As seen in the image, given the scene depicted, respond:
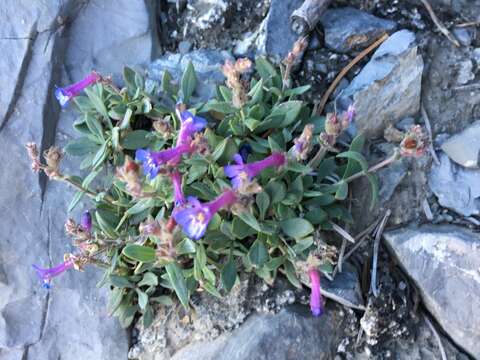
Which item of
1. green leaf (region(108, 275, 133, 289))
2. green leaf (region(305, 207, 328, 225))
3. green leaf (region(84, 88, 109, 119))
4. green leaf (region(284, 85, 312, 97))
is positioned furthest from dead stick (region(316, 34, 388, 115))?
green leaf (region(108, 275, 133, 289))

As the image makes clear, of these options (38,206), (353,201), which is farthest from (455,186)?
(38,206)

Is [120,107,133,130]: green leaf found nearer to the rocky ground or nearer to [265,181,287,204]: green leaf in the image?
the rocky ground

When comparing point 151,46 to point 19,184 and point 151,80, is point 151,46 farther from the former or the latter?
point 19,184

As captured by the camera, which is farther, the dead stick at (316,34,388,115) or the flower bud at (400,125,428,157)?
the dead stick at (316,34,388,115)

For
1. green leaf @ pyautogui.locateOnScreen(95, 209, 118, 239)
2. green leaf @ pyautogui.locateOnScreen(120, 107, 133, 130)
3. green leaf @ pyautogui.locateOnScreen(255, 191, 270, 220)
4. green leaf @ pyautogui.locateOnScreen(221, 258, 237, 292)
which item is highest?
green leaf @ pyautogui.locateOnScreen(120, 107, 133, 130)

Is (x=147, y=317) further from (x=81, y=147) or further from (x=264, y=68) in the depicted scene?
(x=264, y=68)
